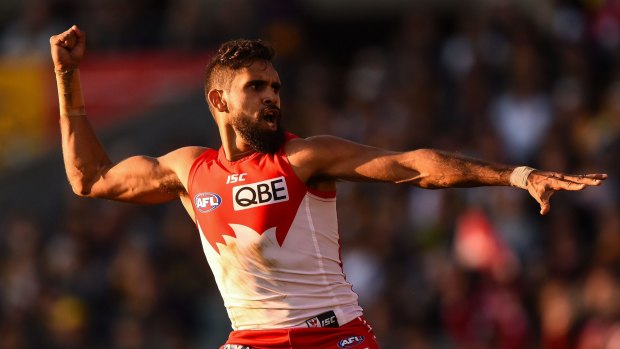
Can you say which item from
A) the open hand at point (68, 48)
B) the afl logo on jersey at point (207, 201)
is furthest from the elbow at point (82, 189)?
the afl logo on jersey at point (207, 201)

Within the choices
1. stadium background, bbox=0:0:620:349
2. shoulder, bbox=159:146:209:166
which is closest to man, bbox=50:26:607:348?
shoulder, bbox=159:146:209:166

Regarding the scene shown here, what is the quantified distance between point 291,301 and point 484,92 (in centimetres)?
742

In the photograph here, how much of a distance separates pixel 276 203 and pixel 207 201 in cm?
47

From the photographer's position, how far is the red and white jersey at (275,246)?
7352mm

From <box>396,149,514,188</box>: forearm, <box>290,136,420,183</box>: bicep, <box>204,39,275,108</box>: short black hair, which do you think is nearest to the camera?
<box>396,149,514,188</box>: forearm

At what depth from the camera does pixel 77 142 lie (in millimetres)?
8422

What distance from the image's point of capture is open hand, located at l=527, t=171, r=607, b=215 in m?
6.62

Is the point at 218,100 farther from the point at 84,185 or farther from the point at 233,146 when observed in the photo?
the point at 84,185

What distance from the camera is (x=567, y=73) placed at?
14.0m

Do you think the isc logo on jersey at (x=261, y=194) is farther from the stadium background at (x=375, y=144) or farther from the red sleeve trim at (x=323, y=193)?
the stadium background at (x=375, y=144)

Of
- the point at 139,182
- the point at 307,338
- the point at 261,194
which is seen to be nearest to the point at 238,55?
the point at 261,194

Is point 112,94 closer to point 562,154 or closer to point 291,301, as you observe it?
point 562,154

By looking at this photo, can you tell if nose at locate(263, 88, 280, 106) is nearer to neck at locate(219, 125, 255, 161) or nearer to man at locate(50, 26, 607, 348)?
man at locate(50, 26, 607, 348)

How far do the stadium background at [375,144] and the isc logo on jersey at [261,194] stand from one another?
16.2ft
